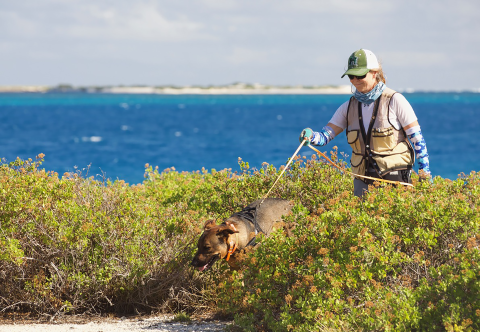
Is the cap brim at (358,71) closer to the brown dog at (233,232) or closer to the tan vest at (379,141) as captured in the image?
the tan vest at (379,141)

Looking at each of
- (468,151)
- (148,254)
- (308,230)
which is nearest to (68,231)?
(148,254)

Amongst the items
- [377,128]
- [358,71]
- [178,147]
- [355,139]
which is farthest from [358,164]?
[178,147]

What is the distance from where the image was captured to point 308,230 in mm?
5395

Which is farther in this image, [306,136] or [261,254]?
[306,136]

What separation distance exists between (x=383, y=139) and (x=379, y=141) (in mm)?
52

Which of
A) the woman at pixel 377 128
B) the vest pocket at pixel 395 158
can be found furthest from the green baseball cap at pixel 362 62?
the vest pocket at pixel 395 158

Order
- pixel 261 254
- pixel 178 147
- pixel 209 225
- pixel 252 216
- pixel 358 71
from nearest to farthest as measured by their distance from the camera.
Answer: pixel 261 254
pixel 358 71
pixel 209 225
pixel 252 216
pixel 178 147

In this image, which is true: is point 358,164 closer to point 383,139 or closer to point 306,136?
point 383,139

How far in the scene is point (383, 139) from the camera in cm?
643

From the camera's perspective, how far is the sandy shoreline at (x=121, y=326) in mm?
6102

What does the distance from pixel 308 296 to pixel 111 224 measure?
277 centimetres

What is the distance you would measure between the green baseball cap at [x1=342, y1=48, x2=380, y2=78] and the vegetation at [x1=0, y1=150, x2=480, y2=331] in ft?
4.49

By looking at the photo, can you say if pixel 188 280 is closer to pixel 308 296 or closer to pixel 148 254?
pixel 148 254

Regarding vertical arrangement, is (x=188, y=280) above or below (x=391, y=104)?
below
